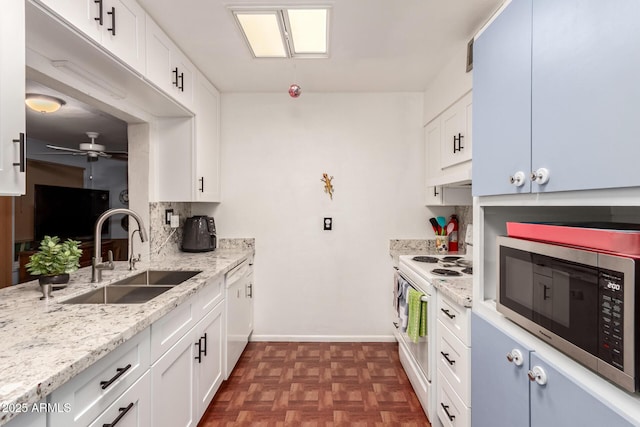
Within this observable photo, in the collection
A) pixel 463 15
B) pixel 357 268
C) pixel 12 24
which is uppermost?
pixel 463 15

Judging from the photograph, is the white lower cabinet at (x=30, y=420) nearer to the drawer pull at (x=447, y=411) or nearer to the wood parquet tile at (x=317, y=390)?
the wood parquet tile at (x=317, y=390)

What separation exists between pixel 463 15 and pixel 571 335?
5.73ft

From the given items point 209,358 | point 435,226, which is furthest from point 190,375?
point 435,226

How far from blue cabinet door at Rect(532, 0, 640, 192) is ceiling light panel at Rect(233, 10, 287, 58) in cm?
139

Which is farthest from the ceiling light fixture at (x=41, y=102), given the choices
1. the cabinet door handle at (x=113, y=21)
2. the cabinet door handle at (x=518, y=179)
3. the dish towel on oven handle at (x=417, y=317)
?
the cabinet door handle at (x=518, y=179)

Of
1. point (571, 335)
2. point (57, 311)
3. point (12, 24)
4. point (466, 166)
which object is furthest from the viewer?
point (466, 166)

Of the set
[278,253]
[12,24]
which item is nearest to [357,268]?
[278,253]

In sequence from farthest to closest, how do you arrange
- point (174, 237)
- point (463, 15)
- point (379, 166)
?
1. point (379, 166)
2. point (174, 237)
3. point (463, 15)

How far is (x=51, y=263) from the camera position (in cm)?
144

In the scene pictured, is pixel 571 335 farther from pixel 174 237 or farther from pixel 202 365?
pixel 174 237

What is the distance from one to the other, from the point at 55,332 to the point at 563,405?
1483 millimetres

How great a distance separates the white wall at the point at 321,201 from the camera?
304 centimetres

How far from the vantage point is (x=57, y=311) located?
118cm

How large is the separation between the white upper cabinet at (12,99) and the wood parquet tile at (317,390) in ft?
5.45
